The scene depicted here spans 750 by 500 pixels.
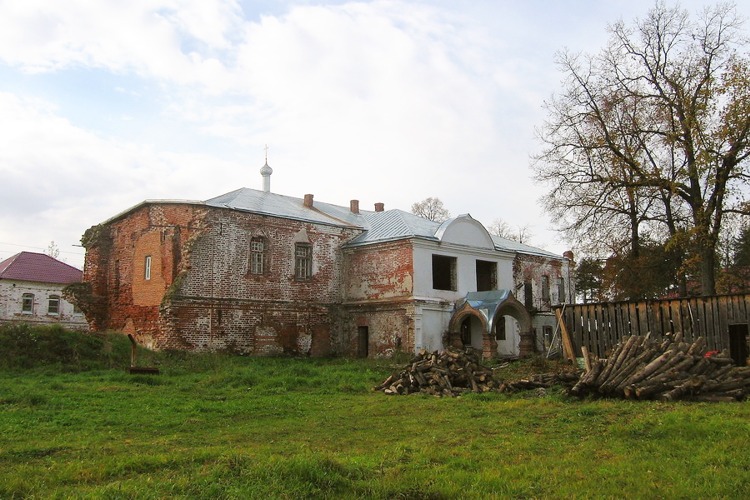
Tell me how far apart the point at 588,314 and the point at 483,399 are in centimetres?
719

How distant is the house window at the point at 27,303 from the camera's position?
3628cm

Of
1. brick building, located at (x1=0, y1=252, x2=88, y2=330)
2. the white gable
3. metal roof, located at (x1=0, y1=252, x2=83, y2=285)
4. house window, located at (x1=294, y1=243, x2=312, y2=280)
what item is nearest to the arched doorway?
the white gable

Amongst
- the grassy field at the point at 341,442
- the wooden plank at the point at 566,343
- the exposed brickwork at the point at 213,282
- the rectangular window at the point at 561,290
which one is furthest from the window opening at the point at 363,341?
the rectangular window at the point at 561,290

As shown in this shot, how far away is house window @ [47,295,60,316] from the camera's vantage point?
37406mm

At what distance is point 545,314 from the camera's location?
33.2 m

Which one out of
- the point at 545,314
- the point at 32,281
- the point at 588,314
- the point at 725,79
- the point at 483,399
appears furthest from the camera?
the point at 32,281

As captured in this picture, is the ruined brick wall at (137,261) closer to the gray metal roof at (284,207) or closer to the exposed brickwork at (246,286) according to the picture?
the exposed brickwork at (246,286)

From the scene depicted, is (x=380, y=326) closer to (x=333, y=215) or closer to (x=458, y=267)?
(x=458, y=267)

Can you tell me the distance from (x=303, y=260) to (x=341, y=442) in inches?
689

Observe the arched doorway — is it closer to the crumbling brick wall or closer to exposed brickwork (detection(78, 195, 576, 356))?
exposed brickwork (detection(78, 195, 576, 356))

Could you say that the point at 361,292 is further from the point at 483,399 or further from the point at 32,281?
the point at 32,281

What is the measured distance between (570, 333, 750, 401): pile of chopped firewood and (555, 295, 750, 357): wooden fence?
12.7 feet

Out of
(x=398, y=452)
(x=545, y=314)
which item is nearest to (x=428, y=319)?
(x=545, y=314)

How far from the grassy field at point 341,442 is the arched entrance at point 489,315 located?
32.0 feet
